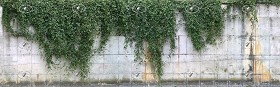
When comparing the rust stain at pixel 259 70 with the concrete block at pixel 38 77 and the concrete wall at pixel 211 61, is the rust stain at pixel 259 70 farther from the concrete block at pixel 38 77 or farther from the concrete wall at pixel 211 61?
the concrete block at pixel 38 77

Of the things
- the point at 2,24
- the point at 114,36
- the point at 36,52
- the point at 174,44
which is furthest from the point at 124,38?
the point at 2,24

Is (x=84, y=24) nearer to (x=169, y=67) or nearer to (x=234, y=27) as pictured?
(x=169, y=67)

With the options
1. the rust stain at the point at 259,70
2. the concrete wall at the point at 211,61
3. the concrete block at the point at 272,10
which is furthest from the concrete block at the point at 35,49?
the concrete block at the point at 272,10

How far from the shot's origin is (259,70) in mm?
12703

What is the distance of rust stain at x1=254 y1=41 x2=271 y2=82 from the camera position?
12688 mm

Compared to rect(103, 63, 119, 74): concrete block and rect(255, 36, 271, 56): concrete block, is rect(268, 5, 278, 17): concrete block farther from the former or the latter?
rect(103, 63, 119, 74): concrete block

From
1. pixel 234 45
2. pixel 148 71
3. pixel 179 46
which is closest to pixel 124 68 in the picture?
pixel 148 71

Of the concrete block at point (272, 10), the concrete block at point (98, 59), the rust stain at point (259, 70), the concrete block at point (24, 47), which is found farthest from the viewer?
the rust stain at point (259, 70)

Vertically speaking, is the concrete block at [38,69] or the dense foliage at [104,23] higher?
the dense foliage at [104,23]

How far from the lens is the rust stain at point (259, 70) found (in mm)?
12688

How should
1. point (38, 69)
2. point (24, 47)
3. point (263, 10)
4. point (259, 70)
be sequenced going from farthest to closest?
point (259, 70)
point (263, 10)
point (38, 69)
point (24, 47)

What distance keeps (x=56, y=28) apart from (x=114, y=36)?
5.22 ft

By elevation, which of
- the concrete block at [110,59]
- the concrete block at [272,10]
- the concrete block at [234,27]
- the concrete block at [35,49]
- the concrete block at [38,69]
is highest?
the concrete block at [272,10]

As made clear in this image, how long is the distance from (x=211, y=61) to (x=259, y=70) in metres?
1.37
